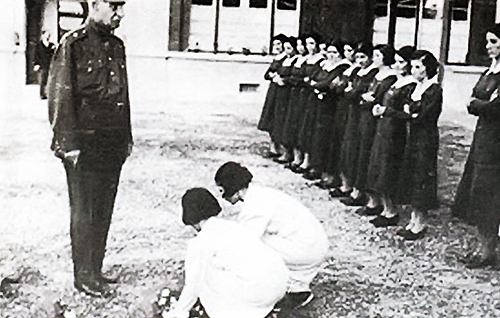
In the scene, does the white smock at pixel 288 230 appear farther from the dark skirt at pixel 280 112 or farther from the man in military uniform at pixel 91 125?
the man in military uniform at pixel 91 125

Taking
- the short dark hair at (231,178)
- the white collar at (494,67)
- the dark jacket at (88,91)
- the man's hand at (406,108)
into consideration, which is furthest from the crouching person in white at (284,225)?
the white collar at (494,67)

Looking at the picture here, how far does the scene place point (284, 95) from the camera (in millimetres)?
2652

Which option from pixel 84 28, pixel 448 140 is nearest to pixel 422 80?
pixel 448 140

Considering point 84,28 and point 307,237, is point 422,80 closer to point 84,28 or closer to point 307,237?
point 307,237

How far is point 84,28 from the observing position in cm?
241

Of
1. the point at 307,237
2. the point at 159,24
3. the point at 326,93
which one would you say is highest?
the point at 159,24

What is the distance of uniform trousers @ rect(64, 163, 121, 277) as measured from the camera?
2467 mm

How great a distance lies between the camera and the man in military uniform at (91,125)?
240cm

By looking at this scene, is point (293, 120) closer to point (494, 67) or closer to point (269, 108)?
point (269, 108)

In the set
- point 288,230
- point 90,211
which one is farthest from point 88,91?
point 288,230

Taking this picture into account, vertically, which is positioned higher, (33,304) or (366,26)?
(366,26)

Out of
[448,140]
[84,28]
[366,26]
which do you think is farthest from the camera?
[448,140]

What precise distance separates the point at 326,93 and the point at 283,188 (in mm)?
368

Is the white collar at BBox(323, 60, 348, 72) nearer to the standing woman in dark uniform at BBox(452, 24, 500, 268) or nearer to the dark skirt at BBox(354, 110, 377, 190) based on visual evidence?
the dark skirt at BBox(354, 110, 377, 190)
